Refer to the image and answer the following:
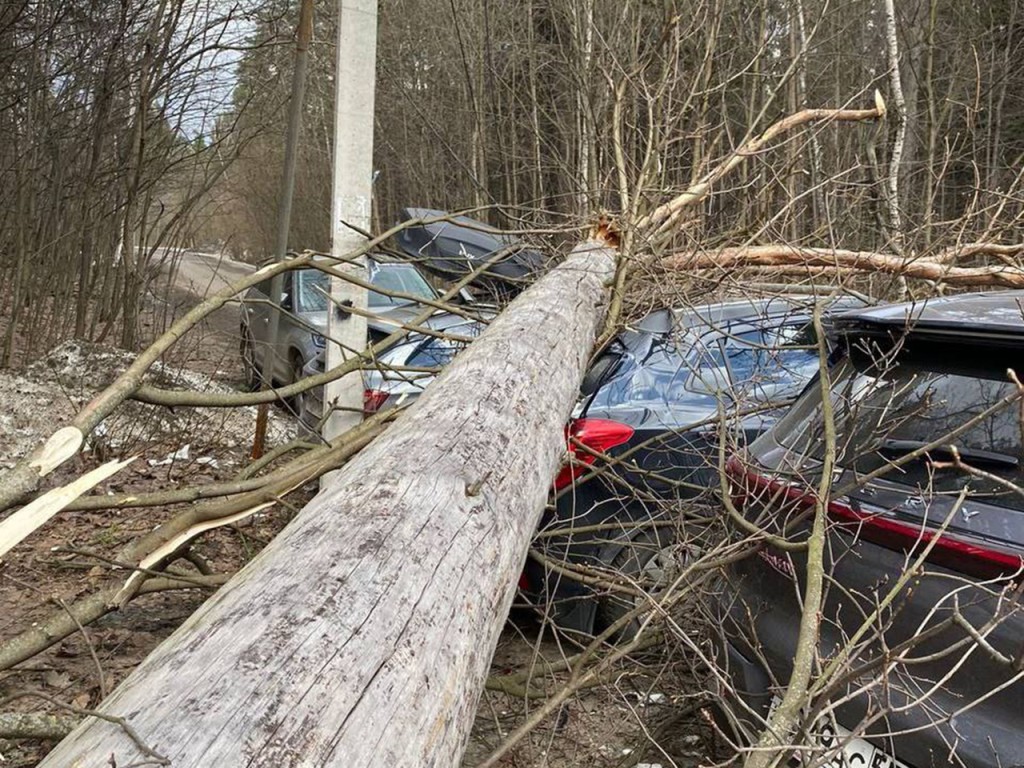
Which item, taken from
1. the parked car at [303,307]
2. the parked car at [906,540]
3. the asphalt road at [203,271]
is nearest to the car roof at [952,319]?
the parked car at [906,540]

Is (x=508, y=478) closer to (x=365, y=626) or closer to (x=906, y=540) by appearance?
(x=365, y=626)

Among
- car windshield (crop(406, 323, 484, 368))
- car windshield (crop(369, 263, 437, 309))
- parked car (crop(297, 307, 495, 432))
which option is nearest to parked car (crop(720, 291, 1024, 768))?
parked car (crop(297, 307, 495, 432))

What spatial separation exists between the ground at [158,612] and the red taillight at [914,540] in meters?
0.73

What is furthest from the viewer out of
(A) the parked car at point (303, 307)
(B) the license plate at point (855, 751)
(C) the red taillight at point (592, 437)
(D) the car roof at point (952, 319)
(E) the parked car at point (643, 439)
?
(A) the parked car at point (303, 307)

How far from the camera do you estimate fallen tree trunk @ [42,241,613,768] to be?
1.19 m

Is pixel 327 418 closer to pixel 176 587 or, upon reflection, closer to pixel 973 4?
pixel 176 587

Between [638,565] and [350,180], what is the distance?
276 cm

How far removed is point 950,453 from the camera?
7.57 feet

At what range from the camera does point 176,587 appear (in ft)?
11.4

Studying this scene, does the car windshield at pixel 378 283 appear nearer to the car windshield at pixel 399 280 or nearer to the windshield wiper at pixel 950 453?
the car windshield at pixel 399 280

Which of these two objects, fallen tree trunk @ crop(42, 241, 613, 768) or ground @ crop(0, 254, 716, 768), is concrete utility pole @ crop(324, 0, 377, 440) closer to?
ground @ crop(0, 254, 716, 768)

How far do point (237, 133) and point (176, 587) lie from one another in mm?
7759

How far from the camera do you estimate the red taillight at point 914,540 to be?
1976 millimetres

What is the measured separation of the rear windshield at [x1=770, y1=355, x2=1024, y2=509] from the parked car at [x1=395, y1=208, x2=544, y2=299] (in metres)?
2.68
